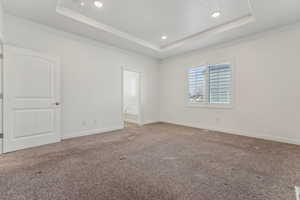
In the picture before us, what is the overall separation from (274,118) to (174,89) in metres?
3.24

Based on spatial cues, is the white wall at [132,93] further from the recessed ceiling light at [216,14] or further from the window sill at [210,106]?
the recessed ceiling light at [216,14]

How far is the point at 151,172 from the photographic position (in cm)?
196

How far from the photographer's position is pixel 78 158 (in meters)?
2.38

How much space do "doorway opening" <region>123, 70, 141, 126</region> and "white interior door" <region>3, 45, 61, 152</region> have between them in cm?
278

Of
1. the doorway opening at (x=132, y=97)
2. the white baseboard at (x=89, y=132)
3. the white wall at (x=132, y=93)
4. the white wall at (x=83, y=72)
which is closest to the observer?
the white wall at (x=83, y=72)

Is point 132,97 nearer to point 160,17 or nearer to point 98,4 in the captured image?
point 160,17

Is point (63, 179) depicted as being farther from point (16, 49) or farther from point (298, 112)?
point (298, 112)

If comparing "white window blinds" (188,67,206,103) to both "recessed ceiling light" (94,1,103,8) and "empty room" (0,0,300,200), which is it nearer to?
"empty room" (0,0,300,200)

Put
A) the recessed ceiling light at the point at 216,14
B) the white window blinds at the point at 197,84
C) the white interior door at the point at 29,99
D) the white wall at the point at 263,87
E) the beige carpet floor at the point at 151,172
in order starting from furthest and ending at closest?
1. the white window blinds at the point at 197,84
2. the white wall at the point at 263,87
3. the recessed ceiling light at the point at 216,14
4. the white interior door at the point at 29,99
5. the beige carpet floor at the point at 151,172

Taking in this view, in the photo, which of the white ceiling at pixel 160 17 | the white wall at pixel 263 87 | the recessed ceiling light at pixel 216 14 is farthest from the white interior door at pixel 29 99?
the white wall at pixel 263 87

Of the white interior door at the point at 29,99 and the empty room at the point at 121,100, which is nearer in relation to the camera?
the empty room at the point at 121,100

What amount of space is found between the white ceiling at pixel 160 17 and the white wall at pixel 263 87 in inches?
14.9

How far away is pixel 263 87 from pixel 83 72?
4976mm

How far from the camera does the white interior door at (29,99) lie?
2.66 metres
